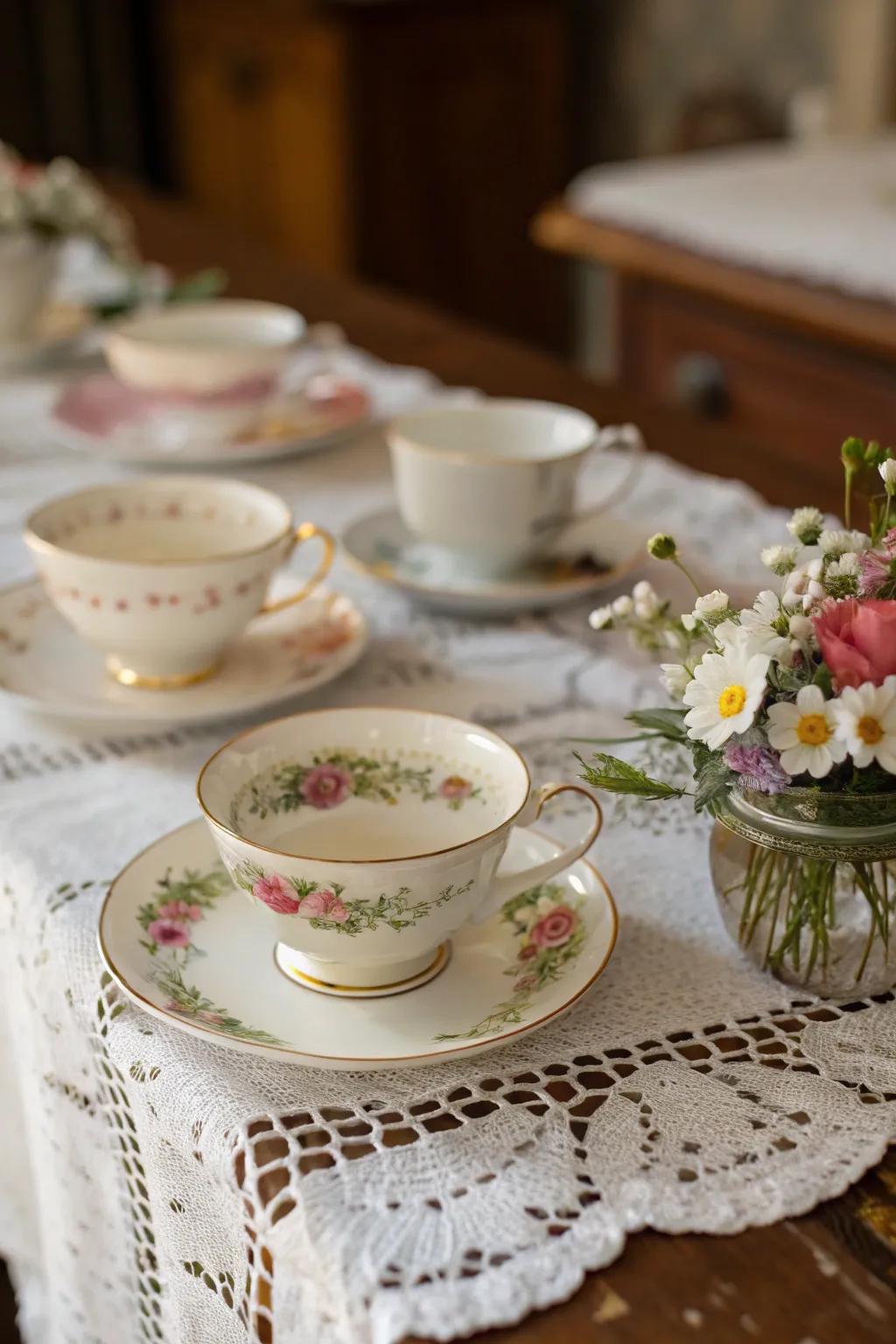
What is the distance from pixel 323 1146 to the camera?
51cm

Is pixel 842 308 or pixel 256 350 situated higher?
pixel 256 350

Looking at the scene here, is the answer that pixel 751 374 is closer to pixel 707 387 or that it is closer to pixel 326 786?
pixel 707 387

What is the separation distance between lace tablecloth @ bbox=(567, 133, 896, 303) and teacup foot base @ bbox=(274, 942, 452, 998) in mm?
1259

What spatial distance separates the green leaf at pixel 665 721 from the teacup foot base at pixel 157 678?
30 centimetres

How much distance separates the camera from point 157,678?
0.82 meters

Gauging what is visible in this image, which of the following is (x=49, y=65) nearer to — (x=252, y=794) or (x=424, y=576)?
(x=424, y=576)

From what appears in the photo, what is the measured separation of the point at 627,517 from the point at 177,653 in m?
0.40

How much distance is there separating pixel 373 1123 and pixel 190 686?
354 mm

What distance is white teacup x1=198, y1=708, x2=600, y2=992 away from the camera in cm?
54

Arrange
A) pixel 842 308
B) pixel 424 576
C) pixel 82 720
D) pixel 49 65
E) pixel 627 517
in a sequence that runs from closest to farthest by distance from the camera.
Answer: pixel 82 720 → pixel 424 576 → pixel 627 517 → pixel 842 308 → pixel 49 65

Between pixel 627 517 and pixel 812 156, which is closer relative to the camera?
pixel 627 517

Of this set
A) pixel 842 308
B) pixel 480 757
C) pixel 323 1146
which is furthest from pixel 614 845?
pixel 842 308

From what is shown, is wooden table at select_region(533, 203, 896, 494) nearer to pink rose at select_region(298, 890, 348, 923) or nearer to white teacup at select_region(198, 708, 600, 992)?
white teacup at select_region(198, 708, 600, 992)

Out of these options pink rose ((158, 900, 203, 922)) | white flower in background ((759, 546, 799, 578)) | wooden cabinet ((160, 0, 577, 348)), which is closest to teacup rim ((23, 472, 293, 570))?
pink rose ((158, 900, 203, 922))
